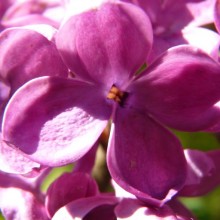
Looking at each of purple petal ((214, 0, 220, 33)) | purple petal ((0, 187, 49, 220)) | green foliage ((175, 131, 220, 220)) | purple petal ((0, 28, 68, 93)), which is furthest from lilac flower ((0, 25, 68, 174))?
green foliage ((175, 131, 220, 220))

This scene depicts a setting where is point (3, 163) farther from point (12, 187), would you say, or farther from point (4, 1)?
point (4, 1)

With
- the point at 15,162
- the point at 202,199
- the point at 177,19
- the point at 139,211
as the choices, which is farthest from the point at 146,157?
the point at 202,199

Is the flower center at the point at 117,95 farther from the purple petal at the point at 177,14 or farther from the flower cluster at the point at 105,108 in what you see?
the purple petal at the point at 177,14

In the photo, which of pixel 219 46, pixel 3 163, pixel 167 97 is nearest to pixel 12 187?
pixel 3 163

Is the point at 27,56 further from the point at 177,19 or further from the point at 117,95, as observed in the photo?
the point at 177,19

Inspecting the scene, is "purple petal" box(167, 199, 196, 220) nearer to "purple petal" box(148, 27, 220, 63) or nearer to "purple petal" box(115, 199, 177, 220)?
"purple petal" box(115, 199, 177, 220)
